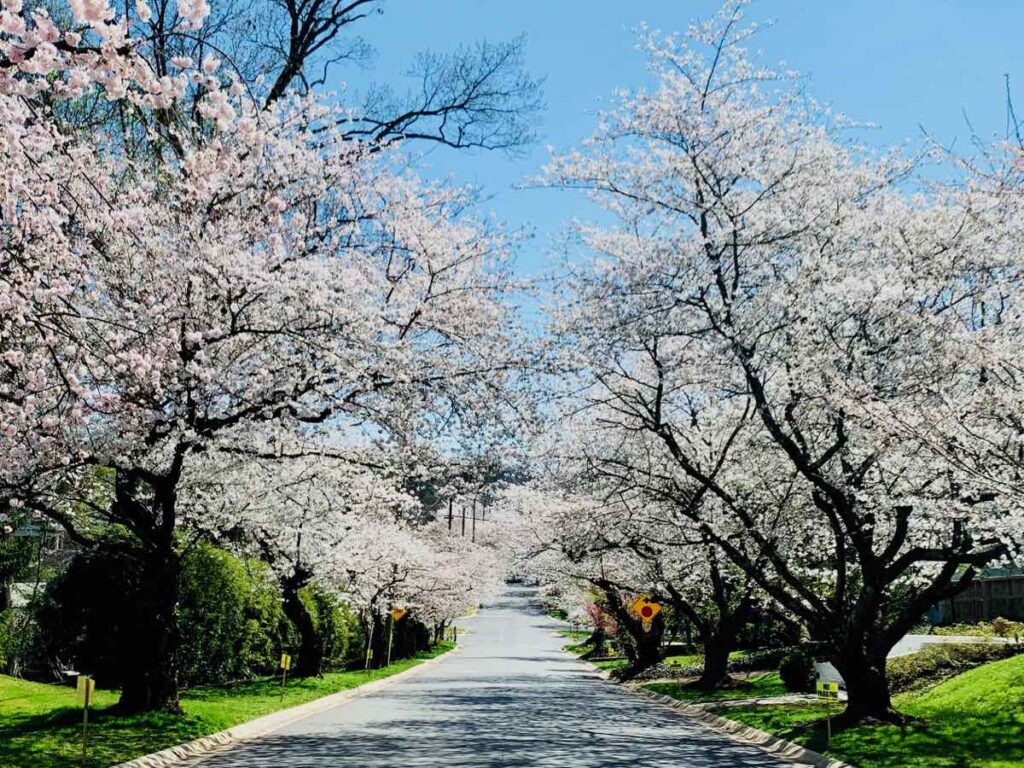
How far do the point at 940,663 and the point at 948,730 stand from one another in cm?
940

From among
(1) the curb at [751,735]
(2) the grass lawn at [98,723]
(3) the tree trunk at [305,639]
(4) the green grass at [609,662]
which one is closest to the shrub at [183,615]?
(3) the tree trunk at [305,639]

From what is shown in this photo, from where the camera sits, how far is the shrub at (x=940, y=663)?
20.7m

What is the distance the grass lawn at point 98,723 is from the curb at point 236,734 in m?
0.18

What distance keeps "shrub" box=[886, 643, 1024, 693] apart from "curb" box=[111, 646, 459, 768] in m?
12.8

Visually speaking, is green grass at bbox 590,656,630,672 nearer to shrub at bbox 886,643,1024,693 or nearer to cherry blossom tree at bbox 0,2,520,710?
shrub at bbox 886,643,1024,693

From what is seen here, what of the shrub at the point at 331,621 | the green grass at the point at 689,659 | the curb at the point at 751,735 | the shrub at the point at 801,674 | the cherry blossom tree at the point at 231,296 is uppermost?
the cherry blossom tree at the point at 231,296

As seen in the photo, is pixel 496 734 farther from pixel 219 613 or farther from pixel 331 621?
pixel 331 621

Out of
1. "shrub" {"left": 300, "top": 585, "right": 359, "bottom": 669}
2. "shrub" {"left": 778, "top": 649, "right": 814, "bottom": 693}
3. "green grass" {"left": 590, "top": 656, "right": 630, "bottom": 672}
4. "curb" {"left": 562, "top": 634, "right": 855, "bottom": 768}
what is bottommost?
"green grass" {"left": 590, "top": 656, "right": 630, "bottom": 672}

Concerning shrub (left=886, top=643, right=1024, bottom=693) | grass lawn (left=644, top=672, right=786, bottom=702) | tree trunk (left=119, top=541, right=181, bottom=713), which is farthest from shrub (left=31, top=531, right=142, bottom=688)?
shrub (left=886, top=643, right=1024, bottom=693)

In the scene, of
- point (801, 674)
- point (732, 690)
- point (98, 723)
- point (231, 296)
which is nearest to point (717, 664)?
point (732, 690)

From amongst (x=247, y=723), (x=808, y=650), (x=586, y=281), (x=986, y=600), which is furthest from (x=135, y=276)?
(x=986, y=600)

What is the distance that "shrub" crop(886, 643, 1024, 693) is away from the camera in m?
20.7

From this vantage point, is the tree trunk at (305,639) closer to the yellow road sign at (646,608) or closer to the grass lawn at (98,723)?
the grass lawn at (98,723)

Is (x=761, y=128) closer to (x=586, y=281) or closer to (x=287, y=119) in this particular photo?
(x=586, y=281)
